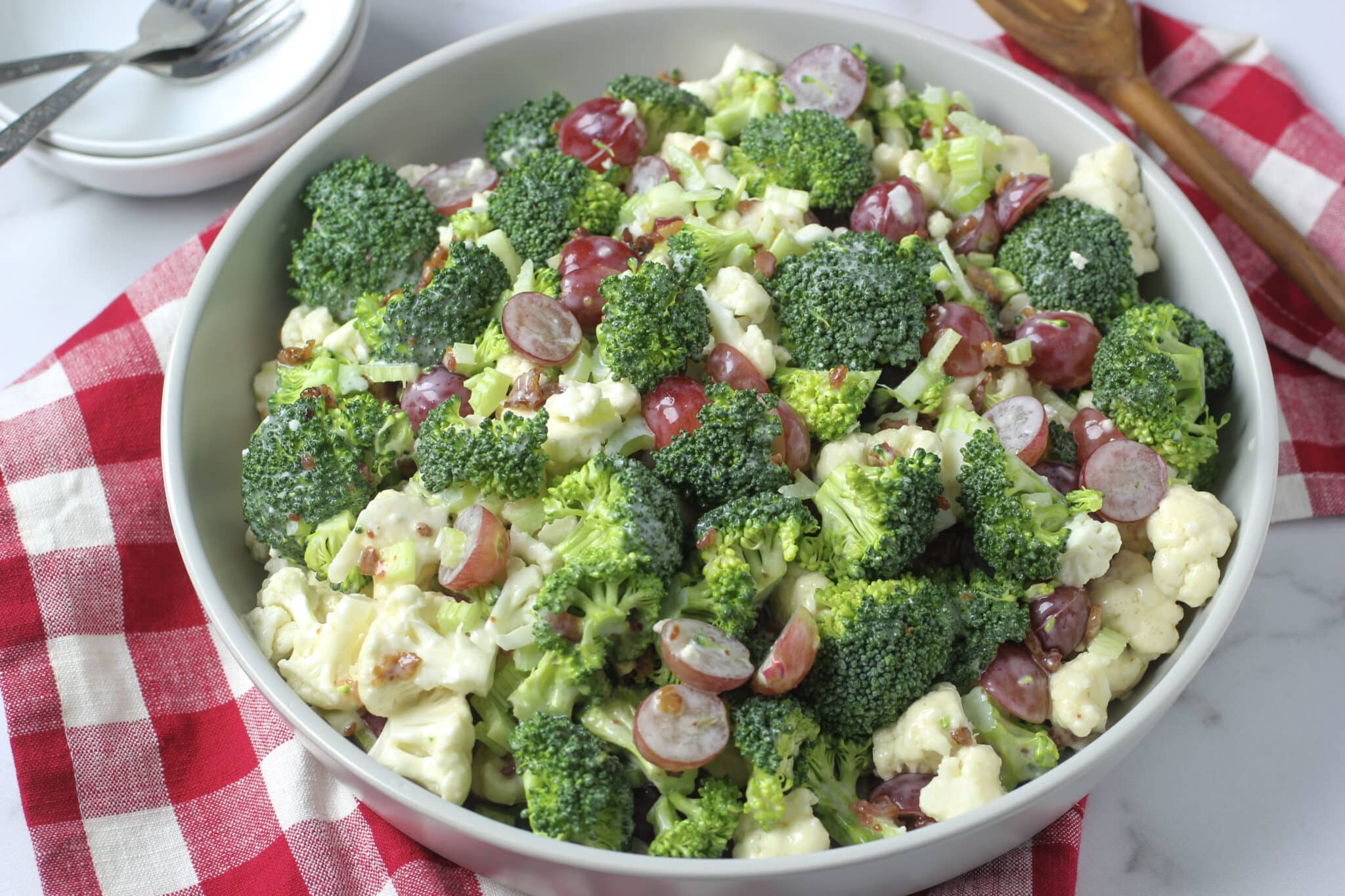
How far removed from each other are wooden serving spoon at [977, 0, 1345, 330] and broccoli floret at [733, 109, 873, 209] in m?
0.85

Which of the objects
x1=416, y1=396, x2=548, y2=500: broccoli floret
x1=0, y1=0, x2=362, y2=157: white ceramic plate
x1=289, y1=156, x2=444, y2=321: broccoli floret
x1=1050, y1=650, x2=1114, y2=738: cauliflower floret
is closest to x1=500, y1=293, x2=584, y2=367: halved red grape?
x1=416, y1=396, x2=548, y2=500: broccoli floret

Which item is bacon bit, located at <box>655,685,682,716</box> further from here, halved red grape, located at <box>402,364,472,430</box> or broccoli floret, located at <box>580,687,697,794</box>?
halved red grape, located at <box>402,364,472,430</box>

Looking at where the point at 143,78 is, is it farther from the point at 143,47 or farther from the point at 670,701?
the point at 670,701

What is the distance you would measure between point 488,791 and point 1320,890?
1.82m

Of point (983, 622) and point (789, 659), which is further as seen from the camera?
point (983, 622)

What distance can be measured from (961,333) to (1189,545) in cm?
61

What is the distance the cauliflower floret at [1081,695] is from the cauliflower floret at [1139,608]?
10cm

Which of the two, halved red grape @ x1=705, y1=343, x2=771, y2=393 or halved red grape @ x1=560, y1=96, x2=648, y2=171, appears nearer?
halved red grape @ x1=705, y1=343, x2=771, y2=393

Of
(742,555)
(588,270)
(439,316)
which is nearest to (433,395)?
(439,316)

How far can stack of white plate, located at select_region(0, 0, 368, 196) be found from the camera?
3.15 metres

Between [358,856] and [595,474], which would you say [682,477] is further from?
[358,856]

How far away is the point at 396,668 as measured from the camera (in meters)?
2.13

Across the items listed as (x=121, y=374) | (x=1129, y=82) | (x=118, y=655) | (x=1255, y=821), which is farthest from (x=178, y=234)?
A: (x=1255, y=821)

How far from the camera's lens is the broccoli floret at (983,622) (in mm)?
2227
